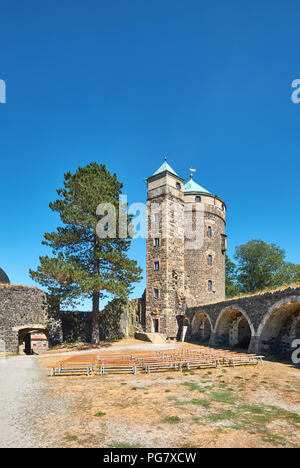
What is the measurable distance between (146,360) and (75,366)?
3379mm

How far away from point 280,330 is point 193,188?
21035 millimetres

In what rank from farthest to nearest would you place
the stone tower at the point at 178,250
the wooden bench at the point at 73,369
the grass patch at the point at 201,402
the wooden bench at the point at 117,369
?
the stone tower at the point at 178,250 → the wooden bench at the point at 117,369 → the wooden bench at the point at 73,369 → the grass patch at the point at 201,402

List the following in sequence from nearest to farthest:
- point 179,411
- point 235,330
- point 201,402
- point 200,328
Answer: point 179,411 < point 201,402 < point 235,330 < point 200,328

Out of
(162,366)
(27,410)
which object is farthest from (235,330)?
(27,410)

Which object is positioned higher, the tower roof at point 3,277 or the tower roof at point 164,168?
the tower roof at point 164,168

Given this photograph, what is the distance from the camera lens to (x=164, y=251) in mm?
28891

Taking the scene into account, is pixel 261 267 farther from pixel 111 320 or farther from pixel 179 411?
pixel 179 411

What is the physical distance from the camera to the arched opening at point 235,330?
73.3 ft

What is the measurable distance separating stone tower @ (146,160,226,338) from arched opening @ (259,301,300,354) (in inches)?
458

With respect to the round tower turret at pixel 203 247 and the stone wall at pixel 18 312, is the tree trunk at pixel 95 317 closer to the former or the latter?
the stone wall at pixel 18 312

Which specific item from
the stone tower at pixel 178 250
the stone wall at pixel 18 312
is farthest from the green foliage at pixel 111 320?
the stone wall at pixel 18 312

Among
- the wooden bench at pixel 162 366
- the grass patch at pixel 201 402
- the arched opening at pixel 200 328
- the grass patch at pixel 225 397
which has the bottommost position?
the arched opening at pixel 200 328

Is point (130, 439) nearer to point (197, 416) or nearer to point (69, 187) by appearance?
point (197, 416)

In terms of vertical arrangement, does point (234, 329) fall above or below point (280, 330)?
below
